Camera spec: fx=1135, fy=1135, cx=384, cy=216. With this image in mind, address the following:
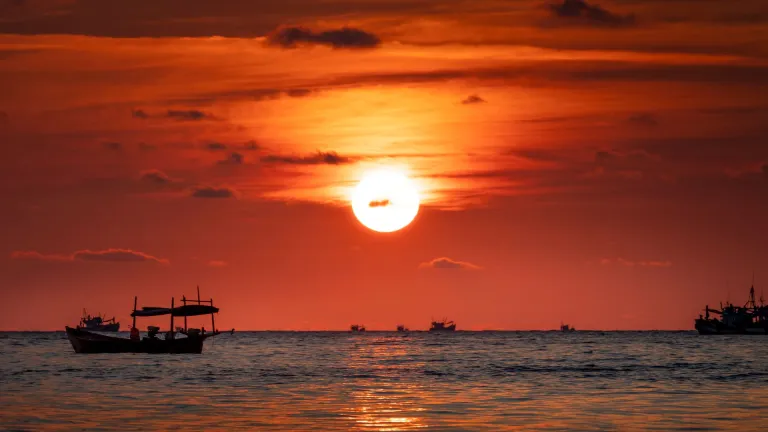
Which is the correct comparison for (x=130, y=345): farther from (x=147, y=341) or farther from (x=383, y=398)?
(x=383, y=398)

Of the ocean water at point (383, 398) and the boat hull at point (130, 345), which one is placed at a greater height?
the boat hull at point (130, 345)

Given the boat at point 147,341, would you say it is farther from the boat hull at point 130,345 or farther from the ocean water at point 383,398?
the ocean water at point 383,398

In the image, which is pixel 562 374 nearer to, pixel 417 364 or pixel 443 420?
pixel 417 364

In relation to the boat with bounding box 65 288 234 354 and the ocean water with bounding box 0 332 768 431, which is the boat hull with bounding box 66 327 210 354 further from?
the ocean water with bounding box 0 332 768 431

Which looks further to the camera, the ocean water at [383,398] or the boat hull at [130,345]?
the boat hull at [130,345]

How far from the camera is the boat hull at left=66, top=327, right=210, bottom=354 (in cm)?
13000

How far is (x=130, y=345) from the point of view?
428 feet

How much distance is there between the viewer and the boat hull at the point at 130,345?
130 metres

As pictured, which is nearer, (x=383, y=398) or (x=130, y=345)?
(x=383, y=398)

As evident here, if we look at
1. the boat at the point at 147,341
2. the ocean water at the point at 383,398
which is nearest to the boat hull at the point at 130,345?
the boat at the point at 147,341

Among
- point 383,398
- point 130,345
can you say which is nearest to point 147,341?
point 130,345

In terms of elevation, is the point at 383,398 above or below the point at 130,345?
below

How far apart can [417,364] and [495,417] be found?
6728 centimetres

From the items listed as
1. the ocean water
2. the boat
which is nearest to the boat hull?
the boat
